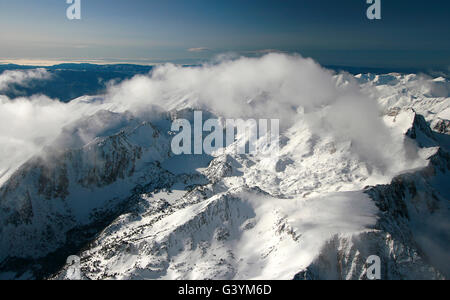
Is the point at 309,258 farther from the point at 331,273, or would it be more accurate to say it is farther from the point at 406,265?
the point at 406,265
